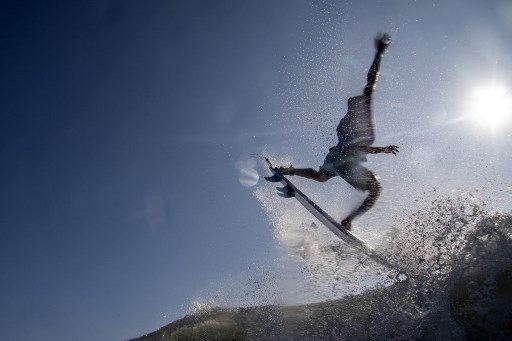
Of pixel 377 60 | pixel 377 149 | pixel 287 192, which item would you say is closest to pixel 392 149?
pixel 377 149

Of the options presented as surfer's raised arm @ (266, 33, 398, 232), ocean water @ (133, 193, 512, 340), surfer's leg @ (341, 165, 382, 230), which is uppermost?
surfer's raised arm @ (266, 33, 398, 232)

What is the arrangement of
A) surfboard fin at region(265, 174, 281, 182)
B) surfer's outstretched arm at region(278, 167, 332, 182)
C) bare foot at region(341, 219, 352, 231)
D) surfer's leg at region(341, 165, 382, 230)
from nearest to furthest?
surfer's leg at region(341, 165, 382, 230) < bare foot at region(341, 219, 352, 231) < surfer's outstretched arm at region(278, 167, 332, 182) < surfboard fin at region(265, 174, 281, 182)

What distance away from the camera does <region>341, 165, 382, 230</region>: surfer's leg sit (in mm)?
8250

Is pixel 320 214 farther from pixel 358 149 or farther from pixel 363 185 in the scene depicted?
pixel 358 149

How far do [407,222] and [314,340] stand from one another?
3699mm

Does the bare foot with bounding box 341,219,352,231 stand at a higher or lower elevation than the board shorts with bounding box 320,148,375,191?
lower

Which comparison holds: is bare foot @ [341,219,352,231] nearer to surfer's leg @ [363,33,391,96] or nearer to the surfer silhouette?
the surfer silhouette

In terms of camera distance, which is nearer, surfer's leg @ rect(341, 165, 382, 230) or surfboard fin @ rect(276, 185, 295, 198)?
surfer's leg @ rect(341, 165, 382, 230)

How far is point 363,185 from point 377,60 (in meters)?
2.97

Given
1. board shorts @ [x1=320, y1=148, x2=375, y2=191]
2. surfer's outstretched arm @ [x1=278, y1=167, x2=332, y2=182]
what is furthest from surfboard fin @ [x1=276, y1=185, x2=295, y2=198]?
board shorts @ [x1=320, y1=148, x2=375, y2=191]

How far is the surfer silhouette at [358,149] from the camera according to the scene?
23.9ft

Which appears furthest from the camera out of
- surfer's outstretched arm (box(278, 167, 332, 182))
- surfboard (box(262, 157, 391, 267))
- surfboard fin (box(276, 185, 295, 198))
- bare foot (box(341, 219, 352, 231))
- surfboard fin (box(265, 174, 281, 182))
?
surfboard fin (box(265, 174, 281, 182))

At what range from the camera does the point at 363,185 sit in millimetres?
8375

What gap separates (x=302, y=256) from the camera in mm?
10734
